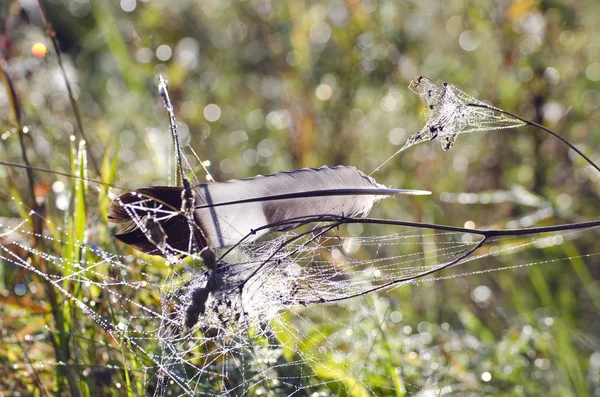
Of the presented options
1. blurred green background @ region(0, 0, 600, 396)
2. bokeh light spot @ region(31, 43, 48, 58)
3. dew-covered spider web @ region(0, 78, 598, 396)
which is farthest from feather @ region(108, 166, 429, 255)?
bokeh light spot @ region(31, 43, 48, 58)

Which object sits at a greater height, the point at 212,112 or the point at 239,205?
the point at 212,112

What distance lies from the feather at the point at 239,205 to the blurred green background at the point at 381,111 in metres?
0.86

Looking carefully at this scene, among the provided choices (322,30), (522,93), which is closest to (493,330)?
(522,93)

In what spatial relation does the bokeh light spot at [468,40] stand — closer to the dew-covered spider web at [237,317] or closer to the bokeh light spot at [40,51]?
the dew-covered spider web at [237,317]

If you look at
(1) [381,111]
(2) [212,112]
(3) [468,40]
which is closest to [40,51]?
(2) [212,112]

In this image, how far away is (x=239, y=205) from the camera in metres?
1.10

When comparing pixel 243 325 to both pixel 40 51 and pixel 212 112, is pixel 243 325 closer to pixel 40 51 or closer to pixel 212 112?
pixel 40 51

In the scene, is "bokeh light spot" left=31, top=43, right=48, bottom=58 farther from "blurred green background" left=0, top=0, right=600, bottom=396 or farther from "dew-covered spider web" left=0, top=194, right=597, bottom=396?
"dew-covered spider web" left=0, top=194, right=597, bottom=396

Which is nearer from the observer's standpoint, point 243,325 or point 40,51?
point 243,325

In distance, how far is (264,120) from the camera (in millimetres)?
3164

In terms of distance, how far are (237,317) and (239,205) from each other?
0.65ft

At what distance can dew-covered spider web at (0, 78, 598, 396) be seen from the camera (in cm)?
111

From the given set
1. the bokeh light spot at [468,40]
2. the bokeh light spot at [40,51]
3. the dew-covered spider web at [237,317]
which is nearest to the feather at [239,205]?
the dew-covered spider web at [237,317]

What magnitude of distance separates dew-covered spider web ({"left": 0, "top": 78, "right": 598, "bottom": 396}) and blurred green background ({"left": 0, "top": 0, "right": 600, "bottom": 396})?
13.6 inches
